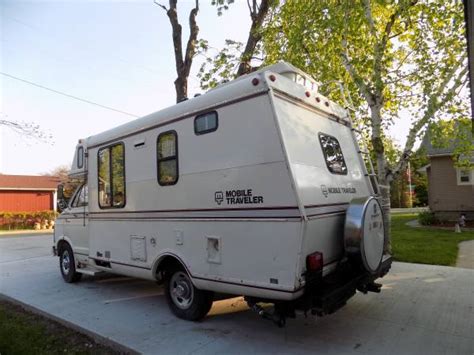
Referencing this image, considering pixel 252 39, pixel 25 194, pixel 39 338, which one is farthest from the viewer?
pixel 25 194

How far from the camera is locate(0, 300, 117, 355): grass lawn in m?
4.61

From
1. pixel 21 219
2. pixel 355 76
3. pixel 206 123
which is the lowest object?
pixel 21 219

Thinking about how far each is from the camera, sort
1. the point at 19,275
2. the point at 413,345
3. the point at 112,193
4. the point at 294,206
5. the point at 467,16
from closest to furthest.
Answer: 1. the point at 467,16
2. the point at 294,206
3. the point at 413,345
4. the point at 112,193
5. the point at 19,275

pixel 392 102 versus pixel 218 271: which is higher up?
pixel 392 102

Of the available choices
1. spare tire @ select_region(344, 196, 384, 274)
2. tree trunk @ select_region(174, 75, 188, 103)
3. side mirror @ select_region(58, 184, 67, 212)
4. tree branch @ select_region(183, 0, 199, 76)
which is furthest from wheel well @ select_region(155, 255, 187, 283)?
tree branch @ select_region(183, 0, 199, 76)

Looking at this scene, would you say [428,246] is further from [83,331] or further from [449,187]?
[83,331]

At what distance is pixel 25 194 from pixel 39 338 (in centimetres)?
3031

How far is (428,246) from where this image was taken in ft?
35.9

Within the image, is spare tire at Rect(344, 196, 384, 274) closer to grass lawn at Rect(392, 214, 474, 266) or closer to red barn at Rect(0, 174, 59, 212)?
grass lawn at Rect(392, 214, 474, 266)

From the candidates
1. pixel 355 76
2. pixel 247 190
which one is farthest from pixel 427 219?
pixel 247 190

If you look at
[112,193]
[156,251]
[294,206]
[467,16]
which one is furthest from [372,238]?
[112,193]

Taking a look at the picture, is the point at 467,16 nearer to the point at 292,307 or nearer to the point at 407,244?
the point at 292,307

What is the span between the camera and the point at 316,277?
4203mm

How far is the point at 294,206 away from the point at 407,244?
8.89 metres
